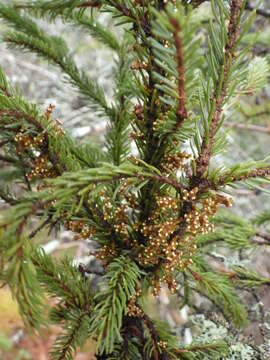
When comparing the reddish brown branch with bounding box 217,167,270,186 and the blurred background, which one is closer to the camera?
the reddish brown branch with bounding box 217,167,270,186

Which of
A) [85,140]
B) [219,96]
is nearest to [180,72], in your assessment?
[219,96]

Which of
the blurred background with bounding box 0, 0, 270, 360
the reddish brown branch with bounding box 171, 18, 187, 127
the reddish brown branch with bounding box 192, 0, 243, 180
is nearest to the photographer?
the reddish brown branch with bounding box 171, 18, 187, 127

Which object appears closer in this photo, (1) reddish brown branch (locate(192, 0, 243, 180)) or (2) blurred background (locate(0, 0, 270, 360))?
(1) reddish brown branch (locate(192, 0, 243, 180))

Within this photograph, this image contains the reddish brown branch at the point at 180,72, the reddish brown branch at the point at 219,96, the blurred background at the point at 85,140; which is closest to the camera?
the reddish brown branch at the point at 180,72

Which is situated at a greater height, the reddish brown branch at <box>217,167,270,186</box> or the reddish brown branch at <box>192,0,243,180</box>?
the reddish brown branch at <box>192,0,243,180</box>

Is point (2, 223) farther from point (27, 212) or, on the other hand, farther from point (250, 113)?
point (250, 113)

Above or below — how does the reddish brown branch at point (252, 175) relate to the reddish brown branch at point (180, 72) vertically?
below

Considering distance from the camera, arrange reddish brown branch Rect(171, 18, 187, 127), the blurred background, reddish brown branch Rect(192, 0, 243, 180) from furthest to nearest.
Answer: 1. the blurred background
2. reddish brown branch Rect(192, 0, 243, 180)
3. reddish brown branch Rect(171, 18, 187, 127)

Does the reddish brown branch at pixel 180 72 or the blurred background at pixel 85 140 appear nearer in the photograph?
the reddish brown branch at pixel 180 72
